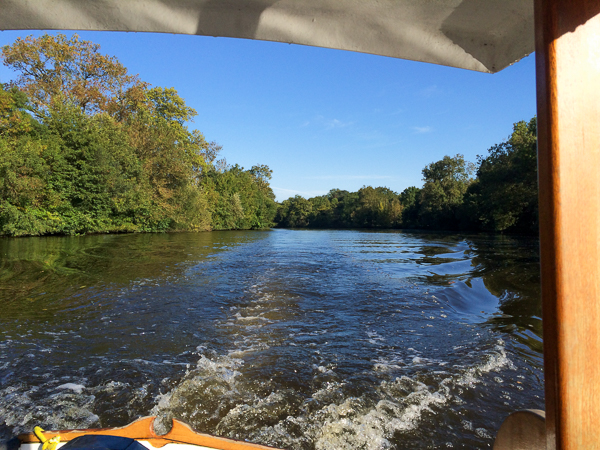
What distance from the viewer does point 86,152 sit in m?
22.0

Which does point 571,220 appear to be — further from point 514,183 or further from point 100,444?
point 514,183

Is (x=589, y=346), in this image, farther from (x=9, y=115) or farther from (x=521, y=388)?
(x=9, y=115)

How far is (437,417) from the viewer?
2664 mm

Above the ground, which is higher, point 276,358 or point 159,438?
point 159,438

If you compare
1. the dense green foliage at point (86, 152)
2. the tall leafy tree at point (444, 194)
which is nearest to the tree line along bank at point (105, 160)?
the dense green foliage at point (86, 152)

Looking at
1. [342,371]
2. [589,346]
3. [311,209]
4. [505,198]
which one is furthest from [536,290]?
[311,209]

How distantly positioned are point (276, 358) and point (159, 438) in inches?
90.7

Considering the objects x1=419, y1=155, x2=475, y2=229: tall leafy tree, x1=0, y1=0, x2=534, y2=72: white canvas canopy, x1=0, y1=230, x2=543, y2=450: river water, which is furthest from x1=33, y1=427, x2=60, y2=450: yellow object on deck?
x1=419, y1=155, x2=475, y2=229: tall leafy tree

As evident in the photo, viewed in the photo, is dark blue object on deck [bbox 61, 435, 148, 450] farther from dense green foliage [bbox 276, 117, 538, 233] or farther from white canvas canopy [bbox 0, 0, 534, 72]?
dense green foliage [bbox 276, 117, 538, 233]

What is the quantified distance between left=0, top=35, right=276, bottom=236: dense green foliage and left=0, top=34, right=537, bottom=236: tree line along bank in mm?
64

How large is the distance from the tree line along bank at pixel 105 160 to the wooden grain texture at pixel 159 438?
2087 centimetres

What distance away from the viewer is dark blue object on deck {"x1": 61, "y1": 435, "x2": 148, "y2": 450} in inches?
44.3

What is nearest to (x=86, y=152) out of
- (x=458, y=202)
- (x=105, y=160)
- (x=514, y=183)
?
(x=105, y=160)

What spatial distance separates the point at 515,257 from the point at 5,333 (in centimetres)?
1446
